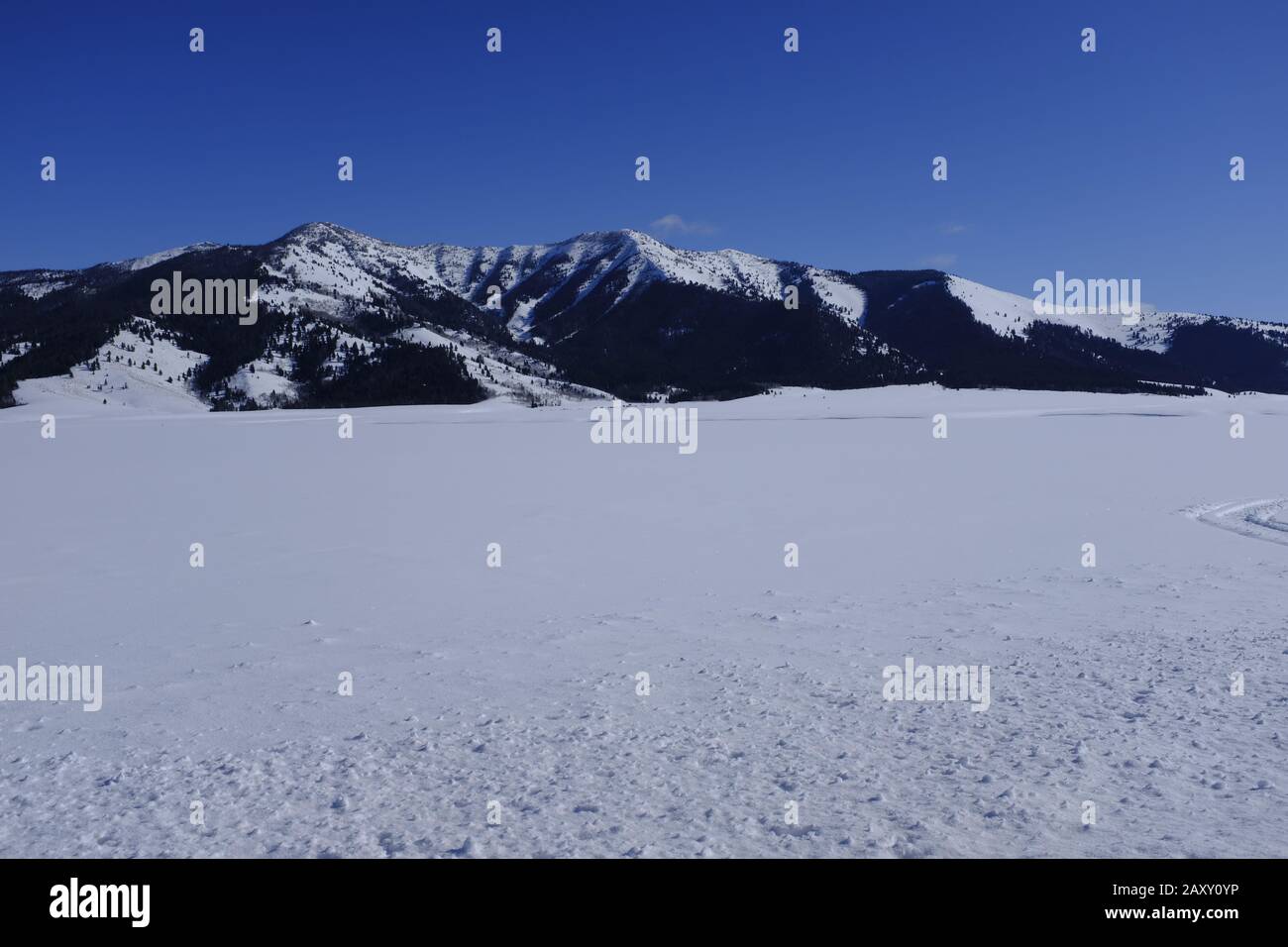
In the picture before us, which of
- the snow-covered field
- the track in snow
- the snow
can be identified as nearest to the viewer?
the snow-covered field

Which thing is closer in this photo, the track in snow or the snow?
the track in snow

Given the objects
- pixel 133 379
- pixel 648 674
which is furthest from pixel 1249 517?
pixel 133 379

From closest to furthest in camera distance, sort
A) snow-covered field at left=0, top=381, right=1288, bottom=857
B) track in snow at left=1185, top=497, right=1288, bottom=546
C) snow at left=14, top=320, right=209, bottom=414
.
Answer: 1. snow-covered field at left=0, top=381, right=1288, bottom=857
2. track in snow at left=1185, top=497, right=1288, bottom=546
3. snow at left=14, top=320, right=209, bottom=414

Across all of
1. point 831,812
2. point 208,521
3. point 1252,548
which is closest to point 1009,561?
point 1252,548

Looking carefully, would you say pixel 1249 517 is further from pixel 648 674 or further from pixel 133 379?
pixel 133 379

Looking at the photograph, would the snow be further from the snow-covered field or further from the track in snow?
the track in snow

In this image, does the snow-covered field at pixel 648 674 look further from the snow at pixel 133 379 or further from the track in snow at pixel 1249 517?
the snow at pixel 133 379

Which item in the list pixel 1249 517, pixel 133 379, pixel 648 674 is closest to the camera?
pixel 648 674

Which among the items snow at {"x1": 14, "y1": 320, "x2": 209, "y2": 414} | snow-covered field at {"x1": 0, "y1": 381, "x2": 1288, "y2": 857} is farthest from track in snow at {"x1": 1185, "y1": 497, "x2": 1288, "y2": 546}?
snow at {"x1": 14, "y1": 320, "x2": 209, "y2": 414}

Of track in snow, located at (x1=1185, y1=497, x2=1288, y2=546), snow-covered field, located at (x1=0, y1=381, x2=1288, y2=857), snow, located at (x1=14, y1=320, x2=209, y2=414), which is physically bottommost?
snow-covered field, located at (x1=0, y1=381, x2=1288, y2=857)

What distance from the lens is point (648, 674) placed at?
8.23 m

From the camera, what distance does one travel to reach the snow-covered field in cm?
541
